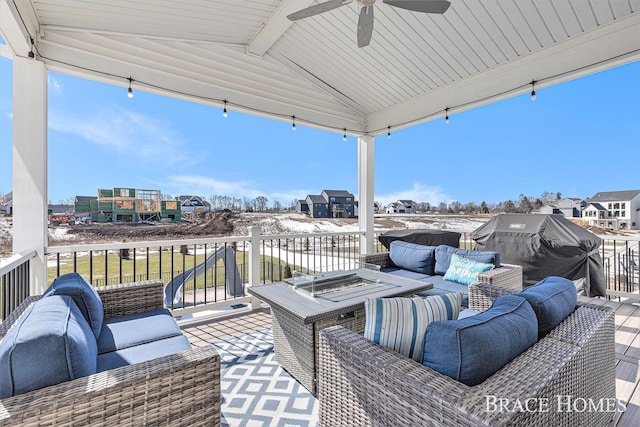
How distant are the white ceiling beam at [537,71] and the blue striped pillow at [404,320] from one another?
10.7ft

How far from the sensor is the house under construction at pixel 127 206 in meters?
3.22

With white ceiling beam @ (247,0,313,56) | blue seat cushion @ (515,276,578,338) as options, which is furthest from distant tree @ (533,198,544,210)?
white ceiling beam @ (247,0,313,56)

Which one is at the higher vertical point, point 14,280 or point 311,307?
point 14,280

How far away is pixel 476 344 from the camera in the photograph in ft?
3.53

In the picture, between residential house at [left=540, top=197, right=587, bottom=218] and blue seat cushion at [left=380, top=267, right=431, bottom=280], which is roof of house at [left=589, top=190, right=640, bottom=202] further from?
blue seat cushion at [left=380, top=267, right=431, bottom=280]

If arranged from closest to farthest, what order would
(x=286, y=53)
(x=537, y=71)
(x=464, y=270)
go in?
(x=464, y=270) < (x=537, y=71) < (x=286, y=53)

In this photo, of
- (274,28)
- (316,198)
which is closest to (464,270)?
(316,198)

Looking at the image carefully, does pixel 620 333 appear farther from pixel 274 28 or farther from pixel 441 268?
pixel 274 28

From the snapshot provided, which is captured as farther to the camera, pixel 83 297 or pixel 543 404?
pixel 83 297

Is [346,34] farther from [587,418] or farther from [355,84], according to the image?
[587,418]

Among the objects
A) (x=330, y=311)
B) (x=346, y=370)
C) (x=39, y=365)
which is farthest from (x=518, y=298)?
(x=39, y=365)

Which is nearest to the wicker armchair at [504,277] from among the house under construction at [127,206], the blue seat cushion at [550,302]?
the blue seat cushion at [550,302]

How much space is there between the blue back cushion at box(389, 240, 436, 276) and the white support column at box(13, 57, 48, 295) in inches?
150

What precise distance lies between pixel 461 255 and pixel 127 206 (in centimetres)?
389
